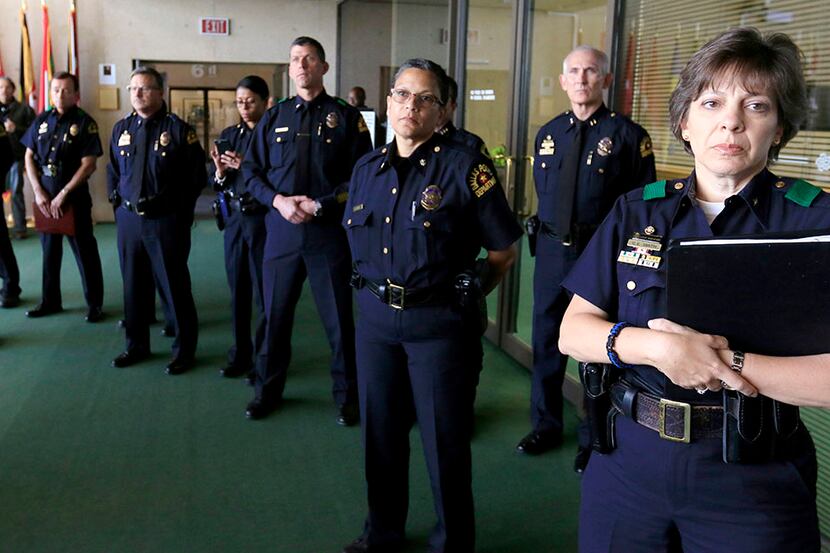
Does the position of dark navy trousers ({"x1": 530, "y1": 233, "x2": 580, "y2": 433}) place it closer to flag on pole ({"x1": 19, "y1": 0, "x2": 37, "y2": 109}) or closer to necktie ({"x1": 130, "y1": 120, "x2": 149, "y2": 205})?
necktie ({"x1": 130, "y1": 120, "x2": 149, "y2": 205})

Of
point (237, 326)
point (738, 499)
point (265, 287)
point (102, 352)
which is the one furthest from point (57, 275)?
point (738, 499)

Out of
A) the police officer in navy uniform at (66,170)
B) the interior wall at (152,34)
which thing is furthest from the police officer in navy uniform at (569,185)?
the interior wall at (152,34)

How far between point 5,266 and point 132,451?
324cm

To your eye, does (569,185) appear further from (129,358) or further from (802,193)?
(129,358)

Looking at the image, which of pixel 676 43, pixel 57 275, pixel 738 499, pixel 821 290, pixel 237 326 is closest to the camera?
pixel 821 290

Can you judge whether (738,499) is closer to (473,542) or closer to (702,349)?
(702,349)

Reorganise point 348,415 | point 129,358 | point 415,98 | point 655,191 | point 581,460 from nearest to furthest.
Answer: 1. point 655,191
2. point 415,98
3. point 581,460
4. point 348,415
5. point 129,358

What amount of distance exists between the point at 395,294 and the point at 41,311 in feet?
13.7

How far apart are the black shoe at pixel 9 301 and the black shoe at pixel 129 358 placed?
1738 mm

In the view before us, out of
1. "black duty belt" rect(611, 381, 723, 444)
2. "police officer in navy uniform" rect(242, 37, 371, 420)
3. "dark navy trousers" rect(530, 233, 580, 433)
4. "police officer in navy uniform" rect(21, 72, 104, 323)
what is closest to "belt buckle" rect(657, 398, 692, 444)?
"black duty belt" rect(611, 381, 723, 444)

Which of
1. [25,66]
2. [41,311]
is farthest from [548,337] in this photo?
[25,66]

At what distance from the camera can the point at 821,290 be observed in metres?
1.14

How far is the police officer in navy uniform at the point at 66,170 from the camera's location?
5242 mm

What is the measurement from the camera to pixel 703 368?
3.86ft
